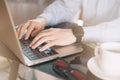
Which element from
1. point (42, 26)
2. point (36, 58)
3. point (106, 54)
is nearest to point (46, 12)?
point (42, 26)

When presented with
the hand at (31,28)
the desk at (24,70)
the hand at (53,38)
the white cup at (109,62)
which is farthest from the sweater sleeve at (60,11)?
the white cup at (109,62)

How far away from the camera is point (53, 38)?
0.88m

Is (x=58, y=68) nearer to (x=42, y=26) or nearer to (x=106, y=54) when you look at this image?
(x=106, y=54)

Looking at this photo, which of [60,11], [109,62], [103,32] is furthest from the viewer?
[60,11]

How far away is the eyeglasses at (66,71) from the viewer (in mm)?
667

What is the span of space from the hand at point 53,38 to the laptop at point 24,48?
18mm

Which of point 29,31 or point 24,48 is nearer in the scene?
point 24,48

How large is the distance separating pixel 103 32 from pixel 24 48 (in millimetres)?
359

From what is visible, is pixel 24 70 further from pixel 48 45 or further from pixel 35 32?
pixel 35 32

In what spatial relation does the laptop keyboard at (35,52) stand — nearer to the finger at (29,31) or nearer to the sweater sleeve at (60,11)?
the finger at (29,31)

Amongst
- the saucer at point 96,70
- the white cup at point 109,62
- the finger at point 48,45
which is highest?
the white cup at point 109,62

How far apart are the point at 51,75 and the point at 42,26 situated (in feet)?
1.35

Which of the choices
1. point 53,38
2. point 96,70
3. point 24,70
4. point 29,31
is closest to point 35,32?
point 29,31

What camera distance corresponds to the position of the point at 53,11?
127cm
